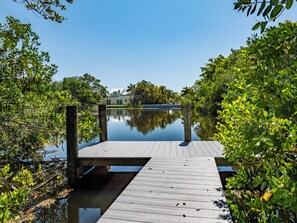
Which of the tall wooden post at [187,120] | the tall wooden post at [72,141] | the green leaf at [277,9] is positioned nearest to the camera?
the green leaf at [277,9]

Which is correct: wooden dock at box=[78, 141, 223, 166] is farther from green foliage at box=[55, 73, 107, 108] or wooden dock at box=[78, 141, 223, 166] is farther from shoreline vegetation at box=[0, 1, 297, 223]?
green foliage at box=[55, 73, 107, 108]

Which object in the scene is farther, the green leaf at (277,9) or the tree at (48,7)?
the tree at (48,7)

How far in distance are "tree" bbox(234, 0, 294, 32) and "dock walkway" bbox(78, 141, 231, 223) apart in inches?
78.4

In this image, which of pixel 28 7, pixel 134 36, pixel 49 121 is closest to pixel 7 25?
pixel 28 7

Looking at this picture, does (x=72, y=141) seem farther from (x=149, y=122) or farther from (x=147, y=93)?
(x=147, y=93)

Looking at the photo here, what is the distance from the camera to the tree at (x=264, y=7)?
823 mm

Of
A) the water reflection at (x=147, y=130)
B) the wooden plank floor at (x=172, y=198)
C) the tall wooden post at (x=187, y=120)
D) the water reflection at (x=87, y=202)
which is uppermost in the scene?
the tall wooden post at (x=187, y=120)

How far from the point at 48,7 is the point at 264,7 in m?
3.14

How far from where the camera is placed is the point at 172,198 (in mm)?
2795

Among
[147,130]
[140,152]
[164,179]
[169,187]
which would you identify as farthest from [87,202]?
[147,130]

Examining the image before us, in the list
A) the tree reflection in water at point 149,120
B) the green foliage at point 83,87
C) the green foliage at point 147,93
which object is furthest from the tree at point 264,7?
the green foliage at point 147,93

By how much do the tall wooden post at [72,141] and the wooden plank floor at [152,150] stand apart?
22 cm

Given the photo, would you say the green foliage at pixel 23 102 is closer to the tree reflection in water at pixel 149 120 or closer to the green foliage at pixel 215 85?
the green foliage at pixel 215 85

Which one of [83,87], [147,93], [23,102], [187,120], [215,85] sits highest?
[83,87]
